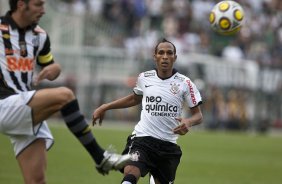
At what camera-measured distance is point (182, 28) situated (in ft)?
103

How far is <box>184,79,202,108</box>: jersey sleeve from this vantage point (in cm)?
917

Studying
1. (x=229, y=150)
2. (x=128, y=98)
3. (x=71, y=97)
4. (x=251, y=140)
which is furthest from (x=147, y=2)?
(x=71, y=97)

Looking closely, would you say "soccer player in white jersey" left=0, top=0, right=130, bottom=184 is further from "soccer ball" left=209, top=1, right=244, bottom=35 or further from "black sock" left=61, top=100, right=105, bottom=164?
"soccer ball" left=209, top=1, right=244, bottom=35

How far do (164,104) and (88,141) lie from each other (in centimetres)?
178

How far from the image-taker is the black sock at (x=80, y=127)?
7.47 metres

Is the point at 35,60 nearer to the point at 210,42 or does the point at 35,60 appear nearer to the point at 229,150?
the point at 229,150

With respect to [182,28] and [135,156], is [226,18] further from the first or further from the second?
[182,28]

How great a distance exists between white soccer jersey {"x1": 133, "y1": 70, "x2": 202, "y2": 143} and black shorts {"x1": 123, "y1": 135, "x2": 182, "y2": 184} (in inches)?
3.3

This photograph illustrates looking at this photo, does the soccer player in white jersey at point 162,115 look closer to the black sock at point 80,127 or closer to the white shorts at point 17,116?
the black sock at point 80,127

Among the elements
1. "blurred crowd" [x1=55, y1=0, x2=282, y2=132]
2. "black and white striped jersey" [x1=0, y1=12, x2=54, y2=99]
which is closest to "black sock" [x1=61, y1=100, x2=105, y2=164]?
"black and white striped jersey" [x1=0, y1=12, x2=54, y2=99]

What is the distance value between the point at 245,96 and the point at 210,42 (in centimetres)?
368

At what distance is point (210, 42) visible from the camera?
1226 inches

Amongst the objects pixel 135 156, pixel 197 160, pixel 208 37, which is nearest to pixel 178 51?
pixel 208 37

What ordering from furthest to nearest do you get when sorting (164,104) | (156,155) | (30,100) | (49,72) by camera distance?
1. (164,104)
2. (156,155)
3. (49,72)
4. (30,100)
